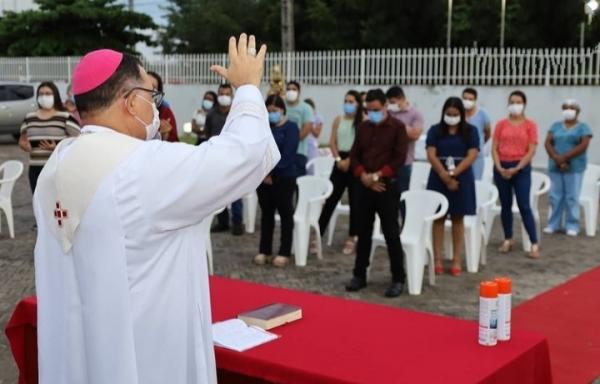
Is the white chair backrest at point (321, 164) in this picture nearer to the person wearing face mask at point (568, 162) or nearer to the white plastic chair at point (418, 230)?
the person wearing face mask at point (568, 162)

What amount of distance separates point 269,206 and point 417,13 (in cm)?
2377

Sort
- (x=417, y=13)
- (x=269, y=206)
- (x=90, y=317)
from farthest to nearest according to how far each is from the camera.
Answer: (x=417, y=13) < (x=269, y=206) < (x=90, y=317)

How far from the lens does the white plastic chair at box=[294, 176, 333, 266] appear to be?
768cm

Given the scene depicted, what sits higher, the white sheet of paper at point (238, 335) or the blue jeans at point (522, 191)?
the white sheet of paper at point (238, 335)

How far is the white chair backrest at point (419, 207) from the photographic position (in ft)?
22.5

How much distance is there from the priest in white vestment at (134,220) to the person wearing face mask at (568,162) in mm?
7368

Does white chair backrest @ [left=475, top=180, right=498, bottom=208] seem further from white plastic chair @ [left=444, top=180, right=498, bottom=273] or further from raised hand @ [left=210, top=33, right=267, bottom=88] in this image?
raised hand @ [left=210, top=33, right=267, bottom=88]

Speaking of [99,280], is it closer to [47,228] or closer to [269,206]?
[47,228]

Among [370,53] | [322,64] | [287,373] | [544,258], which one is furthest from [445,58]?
[287,373]

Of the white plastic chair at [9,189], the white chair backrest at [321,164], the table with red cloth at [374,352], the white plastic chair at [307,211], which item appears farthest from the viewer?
the white chair backrest at [321,164]

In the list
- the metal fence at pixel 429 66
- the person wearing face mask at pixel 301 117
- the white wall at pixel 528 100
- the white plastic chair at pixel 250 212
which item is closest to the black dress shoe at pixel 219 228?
the white plastic chair at pixel 250 212

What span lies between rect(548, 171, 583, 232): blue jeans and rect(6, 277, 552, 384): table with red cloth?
20.7ft

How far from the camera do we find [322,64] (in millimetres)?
18625

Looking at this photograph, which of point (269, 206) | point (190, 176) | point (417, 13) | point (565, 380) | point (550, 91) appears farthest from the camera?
point (417, 13)
